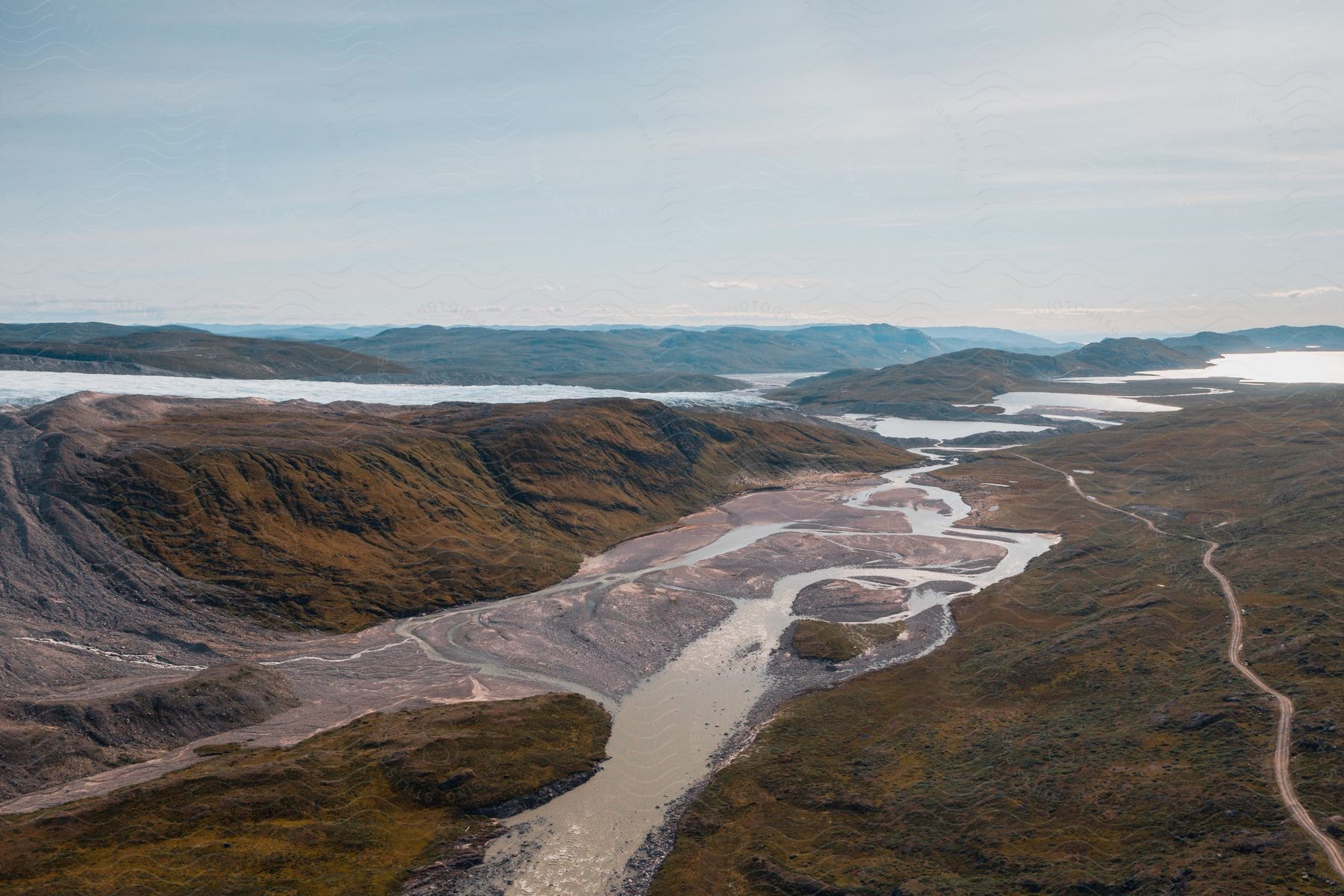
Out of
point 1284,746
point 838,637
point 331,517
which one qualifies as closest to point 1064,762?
point 1284,746

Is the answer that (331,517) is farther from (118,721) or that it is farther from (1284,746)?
(1284,746)

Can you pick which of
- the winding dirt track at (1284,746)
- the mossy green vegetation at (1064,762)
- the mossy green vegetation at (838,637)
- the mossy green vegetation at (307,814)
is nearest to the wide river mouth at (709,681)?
the mossy green vegetation at (838,637)

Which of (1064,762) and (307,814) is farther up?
(1064,762)

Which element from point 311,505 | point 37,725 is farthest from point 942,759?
point 311,505

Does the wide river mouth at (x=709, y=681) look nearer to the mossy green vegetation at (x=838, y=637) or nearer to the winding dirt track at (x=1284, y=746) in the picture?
the mossy green vegetation at (x=838, y=637)

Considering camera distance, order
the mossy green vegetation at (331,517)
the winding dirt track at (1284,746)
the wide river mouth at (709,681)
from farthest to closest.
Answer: the mossy green vegetation at (331,517)
the wide river mouth at (709,681)
the winding dirt track at (1284,746)

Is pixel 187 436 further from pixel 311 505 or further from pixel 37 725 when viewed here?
pixel 37 725
